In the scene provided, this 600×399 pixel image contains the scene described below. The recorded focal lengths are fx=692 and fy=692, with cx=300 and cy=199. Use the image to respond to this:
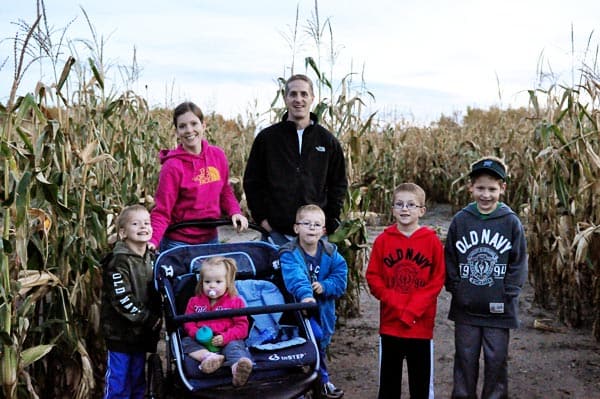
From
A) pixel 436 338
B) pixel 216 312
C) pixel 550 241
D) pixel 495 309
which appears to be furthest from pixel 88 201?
pixel 550 241

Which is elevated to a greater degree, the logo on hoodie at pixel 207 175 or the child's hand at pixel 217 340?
the logo on hoodie at pixel 207 175

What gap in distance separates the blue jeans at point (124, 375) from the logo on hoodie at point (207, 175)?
1.05 m

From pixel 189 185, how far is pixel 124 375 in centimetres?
113

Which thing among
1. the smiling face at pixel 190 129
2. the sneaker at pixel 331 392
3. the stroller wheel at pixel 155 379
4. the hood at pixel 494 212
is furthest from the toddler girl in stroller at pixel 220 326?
the hood at pixel 494 212

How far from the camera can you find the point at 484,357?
3975mm

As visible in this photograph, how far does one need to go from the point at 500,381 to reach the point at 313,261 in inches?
50.6

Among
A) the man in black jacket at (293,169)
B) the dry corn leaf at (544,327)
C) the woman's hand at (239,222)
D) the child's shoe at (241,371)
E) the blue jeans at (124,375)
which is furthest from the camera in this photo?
the dry corn leaf at (544,327)

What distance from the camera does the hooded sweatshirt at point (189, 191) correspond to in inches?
158

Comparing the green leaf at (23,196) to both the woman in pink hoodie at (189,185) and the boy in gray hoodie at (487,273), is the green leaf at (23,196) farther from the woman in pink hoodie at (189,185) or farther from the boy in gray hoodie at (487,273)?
the boy in gray hoodie at (487,273)

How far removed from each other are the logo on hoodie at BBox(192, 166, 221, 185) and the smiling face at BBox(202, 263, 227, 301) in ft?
2.51

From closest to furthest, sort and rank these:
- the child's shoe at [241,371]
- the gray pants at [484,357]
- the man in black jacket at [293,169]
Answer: the child's shoe at [241,371] → the gray pants at [484,357] → the man in black jacket at [293,169]

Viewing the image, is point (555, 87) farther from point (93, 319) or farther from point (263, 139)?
point (93, 319)

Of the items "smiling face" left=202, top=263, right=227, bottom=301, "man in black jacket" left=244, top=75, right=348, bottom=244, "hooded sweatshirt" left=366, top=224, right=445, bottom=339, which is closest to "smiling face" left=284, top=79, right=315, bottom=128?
"man in black jacket" left=244, top=75, right=348, bottom=244

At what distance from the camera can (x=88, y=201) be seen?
3.95m
